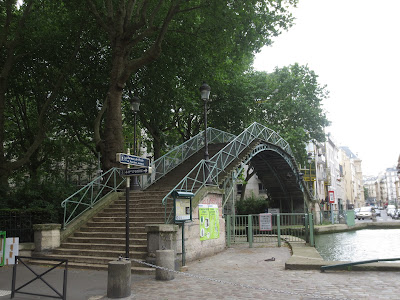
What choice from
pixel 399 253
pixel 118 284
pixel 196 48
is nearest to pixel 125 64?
pixel 196 48

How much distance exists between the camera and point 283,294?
6.95 meters

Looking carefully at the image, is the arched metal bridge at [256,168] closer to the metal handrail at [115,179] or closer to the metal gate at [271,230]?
the metal handrail at [115,179]

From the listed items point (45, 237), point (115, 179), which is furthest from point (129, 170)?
point (115, 179)

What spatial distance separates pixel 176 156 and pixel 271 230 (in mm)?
6211

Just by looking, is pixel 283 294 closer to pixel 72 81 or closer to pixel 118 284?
pixel 118 284

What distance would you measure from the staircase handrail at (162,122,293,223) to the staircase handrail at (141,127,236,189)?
1466 mm

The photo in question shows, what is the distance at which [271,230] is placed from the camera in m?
17.0

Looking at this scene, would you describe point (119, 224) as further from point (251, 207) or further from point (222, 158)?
point (251, 207)

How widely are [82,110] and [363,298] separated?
67.1ft

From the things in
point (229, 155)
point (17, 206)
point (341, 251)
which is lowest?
point (341, 251)

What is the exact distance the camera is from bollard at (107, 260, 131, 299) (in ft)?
22.9

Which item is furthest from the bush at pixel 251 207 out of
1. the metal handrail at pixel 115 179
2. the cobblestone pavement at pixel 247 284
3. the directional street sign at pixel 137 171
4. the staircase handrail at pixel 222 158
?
the directional street sign at pixel 137 171

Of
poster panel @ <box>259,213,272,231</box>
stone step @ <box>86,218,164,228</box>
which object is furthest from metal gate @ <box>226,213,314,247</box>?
stone step @ <box>86,218,164,228</box>

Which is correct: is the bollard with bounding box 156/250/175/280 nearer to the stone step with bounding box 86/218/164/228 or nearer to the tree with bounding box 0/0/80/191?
the stone step with bounding box 86/218/164/228
